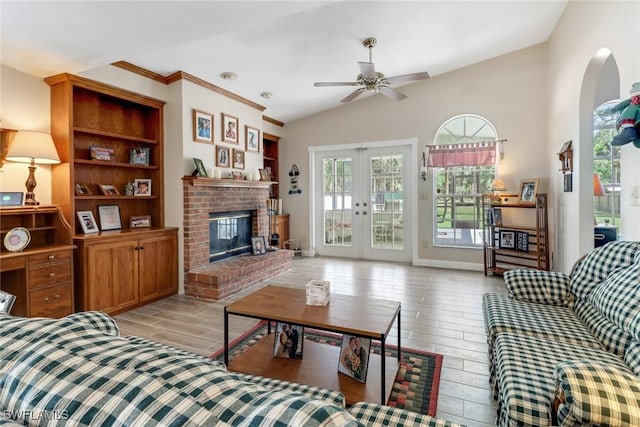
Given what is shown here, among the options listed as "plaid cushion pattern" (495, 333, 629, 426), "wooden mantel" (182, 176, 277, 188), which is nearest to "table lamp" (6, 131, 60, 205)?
"wooden mantel" (182, 176, 277, 188)

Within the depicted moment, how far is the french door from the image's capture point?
5672mm

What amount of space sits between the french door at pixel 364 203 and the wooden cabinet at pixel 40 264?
415 cm

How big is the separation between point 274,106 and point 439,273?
3802mm

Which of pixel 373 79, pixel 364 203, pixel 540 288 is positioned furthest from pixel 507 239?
pixel 373 79

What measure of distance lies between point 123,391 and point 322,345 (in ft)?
6.45

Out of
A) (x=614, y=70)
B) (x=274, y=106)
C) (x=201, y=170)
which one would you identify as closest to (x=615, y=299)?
(x=201, y=170)

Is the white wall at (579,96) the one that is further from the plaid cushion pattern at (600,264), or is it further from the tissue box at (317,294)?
the tissue box at (317,294)

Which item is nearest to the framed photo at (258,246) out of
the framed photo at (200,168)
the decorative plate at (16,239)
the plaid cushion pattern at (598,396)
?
the framed photo at (200,168)

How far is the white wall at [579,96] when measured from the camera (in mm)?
2266

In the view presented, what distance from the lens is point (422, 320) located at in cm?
306

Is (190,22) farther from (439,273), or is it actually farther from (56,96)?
(439,273)

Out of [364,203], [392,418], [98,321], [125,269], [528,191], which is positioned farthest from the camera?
[364,203]

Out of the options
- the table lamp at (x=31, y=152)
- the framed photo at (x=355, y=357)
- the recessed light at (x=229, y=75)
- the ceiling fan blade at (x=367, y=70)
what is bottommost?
the framed photo at (x=355, y=357)

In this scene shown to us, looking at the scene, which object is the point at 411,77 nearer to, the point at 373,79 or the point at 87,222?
the point at 373,79
